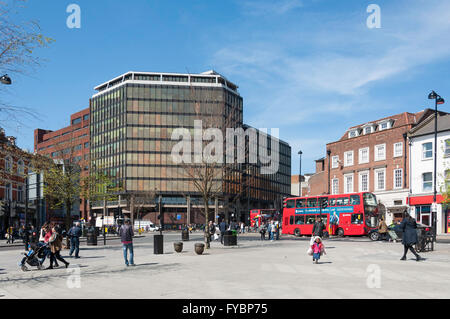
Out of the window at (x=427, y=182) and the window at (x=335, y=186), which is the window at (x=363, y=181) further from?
the window at (x=427, y=182)

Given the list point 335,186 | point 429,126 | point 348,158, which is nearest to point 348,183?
point 335,186

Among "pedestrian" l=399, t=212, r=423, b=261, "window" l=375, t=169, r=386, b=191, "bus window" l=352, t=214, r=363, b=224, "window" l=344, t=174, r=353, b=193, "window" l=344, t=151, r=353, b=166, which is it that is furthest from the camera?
"window" l=344, t=151, r=353, b=166

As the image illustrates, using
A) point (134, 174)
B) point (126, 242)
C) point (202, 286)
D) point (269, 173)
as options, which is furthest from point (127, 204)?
point (202, 286)

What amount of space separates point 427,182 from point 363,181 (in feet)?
25.6

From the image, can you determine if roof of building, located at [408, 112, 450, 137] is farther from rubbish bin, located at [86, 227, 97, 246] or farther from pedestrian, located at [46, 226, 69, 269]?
pedestrian, located at [46, 226, 69, 269]

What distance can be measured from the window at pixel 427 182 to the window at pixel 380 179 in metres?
4.59

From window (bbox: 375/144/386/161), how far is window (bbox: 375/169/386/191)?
4.60ft

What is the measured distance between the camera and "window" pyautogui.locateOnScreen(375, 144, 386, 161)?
48053 mm

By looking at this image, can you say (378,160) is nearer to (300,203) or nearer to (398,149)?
(398,149)

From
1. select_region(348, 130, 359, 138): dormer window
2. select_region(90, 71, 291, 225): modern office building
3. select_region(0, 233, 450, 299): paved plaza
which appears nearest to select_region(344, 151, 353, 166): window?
select_region(348, 130, 359, 138): dormer window

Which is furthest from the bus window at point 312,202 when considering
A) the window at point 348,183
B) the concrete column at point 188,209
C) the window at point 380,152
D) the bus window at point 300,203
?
the concrete column at point 188,209

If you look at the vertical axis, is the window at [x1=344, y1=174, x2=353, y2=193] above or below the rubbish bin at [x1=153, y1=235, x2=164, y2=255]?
above
